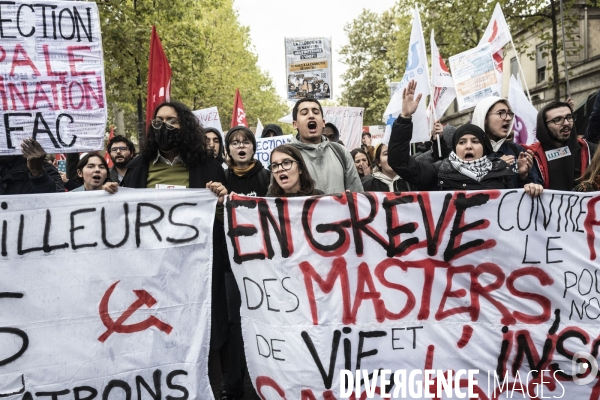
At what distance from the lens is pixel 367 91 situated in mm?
35125

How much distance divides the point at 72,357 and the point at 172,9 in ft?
37.5

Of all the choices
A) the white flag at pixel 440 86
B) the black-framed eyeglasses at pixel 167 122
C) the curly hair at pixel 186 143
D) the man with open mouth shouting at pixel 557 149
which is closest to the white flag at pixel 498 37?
the white flag at pixel 440 86

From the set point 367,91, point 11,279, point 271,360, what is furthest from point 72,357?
point 367,91

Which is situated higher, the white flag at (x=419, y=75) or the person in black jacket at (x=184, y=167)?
the white flag at (x=419, y=75)

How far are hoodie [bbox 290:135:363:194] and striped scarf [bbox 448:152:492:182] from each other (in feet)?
2.29

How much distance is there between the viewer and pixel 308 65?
30.2 feet

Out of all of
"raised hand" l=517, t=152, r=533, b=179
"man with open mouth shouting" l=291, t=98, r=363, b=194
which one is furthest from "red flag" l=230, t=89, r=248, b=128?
"raised hand" l=517, t=152, r=533, b=179

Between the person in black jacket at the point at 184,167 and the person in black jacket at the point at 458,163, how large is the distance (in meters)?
1.19

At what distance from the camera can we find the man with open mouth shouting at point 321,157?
387 cm

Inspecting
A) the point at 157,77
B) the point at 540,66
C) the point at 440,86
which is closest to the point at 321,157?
the point at 157,77

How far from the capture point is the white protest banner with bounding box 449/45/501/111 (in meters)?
6.61

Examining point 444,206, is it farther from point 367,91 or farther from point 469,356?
point 367,91

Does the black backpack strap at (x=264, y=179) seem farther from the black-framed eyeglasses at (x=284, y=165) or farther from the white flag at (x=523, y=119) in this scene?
the white flag at (x=523, y=119)

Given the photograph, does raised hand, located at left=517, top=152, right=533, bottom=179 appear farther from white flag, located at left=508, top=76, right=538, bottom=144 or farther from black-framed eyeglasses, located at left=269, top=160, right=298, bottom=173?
white flag, located at left=508, top=76, right=538, bottom=144
